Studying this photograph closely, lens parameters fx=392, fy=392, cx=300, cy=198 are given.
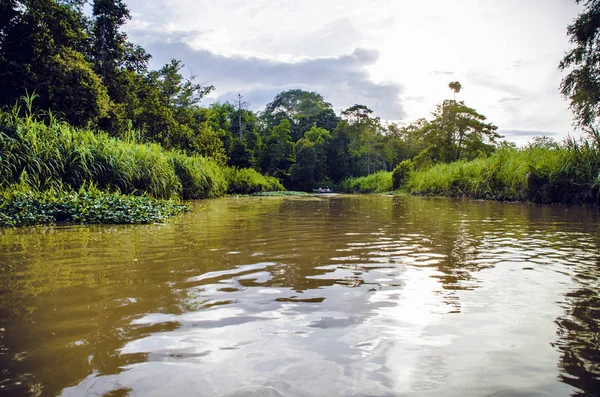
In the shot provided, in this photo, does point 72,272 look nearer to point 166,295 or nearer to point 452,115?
point 166,295

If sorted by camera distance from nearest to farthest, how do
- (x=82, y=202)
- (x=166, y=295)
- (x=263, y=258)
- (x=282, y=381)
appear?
1. (x=282, y=381)
2. (x=166, y=295)
3. (x=263, y=258)
4. (x=82, y=202)

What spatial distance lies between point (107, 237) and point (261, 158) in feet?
133

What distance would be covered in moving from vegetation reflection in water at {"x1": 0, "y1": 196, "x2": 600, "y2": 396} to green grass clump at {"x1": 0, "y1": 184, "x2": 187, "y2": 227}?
1.75m

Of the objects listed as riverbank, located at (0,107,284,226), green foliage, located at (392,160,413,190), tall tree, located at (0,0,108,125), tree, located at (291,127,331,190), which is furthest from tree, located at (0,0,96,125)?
tree, located at (291,127,331,190)

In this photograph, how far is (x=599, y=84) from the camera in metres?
15.2

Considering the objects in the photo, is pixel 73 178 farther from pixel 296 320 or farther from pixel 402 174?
pixel 402 174

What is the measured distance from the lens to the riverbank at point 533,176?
34.3 feet

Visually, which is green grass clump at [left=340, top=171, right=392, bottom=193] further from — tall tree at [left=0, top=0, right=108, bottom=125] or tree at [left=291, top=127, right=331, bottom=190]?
tall tree at [left=0, top=0, right=108, bottom=125]

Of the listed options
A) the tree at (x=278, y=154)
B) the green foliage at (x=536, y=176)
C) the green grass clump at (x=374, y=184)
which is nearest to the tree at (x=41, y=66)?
the green foliage at (x=536, y=176)

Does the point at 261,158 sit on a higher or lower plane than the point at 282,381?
higher

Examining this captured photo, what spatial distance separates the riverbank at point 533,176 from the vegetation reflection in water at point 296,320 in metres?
8.42

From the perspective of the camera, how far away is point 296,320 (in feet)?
6.19

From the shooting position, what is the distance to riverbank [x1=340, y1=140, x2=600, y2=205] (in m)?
10.5

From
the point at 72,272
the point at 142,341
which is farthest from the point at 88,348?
the point at 72,272
